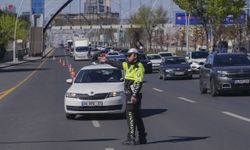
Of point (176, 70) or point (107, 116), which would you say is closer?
point (107, 116)

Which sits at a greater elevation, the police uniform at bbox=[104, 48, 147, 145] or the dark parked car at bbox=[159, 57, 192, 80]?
the police uniform at bbox=[104, 48, 147, 145]

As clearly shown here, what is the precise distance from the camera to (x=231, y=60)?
88.0 feet

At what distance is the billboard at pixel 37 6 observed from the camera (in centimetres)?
14225

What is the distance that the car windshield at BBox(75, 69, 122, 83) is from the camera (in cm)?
1886

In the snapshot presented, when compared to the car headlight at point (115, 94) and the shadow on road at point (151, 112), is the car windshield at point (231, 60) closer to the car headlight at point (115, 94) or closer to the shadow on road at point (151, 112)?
the shadow on road at point (151, 112)

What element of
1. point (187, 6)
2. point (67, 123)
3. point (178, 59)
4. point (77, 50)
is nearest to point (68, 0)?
point (77, 50)

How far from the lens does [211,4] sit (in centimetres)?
6088

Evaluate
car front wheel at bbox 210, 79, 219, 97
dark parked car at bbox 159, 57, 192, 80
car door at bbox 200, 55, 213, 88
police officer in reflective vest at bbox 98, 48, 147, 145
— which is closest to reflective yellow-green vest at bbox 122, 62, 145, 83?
police officer in reflective vest at bbox 98, 48, 147, 145

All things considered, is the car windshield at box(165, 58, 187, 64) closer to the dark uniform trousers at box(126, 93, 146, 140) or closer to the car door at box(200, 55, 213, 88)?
the car door at box(200, 55, 213, 88)

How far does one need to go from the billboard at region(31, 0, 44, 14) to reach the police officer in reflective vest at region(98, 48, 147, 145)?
130m

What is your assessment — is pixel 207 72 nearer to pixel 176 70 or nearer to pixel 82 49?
pixel 176 70

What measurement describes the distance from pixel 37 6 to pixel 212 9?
88991mm

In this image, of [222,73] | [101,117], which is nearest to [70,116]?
[101,117]

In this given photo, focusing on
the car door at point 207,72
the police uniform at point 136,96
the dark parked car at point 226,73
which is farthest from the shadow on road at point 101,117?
the car door at point 207,72
